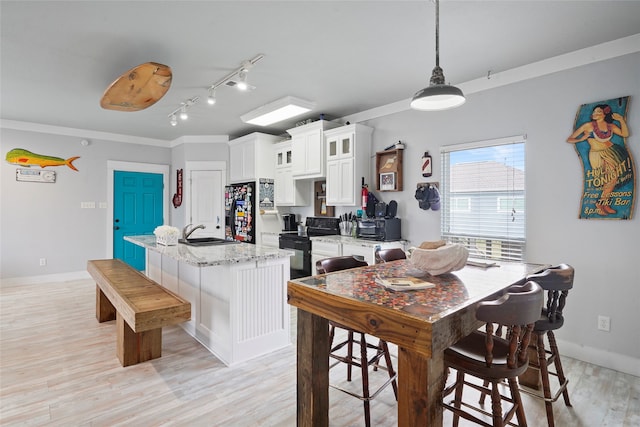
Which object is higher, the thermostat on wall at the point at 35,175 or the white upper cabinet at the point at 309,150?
the white upper cabinet at the point at 309,150

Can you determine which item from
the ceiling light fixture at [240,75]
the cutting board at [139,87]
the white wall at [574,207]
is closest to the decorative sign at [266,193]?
the ceiling light fixture at [240,75]

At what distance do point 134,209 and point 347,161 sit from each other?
4409 mm

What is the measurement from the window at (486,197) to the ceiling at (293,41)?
80 cm

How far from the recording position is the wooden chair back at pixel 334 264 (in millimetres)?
2186

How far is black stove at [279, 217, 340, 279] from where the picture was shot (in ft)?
15.2

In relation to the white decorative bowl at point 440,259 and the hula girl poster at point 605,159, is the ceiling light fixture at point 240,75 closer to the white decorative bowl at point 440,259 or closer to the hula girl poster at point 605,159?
the white decorative bowl at point 440,259

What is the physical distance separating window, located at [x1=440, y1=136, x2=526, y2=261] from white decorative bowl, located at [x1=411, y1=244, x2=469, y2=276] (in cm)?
177

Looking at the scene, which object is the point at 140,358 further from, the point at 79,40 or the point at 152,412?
the point at 79,40

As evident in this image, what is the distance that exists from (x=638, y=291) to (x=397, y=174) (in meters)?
2.41

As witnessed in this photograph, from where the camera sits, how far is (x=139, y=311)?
2.21 metres

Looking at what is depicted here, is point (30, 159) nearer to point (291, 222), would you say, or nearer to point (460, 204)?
point (291, 222)

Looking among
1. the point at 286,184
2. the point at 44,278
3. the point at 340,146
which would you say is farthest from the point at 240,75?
the point at 44,278

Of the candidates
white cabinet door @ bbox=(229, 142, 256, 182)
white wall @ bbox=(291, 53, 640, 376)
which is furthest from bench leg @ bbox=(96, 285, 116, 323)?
white wall @ bbox=(291, 53, 640, 376)

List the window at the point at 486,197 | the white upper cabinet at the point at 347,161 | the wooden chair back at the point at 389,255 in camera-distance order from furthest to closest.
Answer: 1. the white upper cabinet at the point at 347,161
2. the window at the point at 486,197
3. the wooden chair back at the point at 389,255
